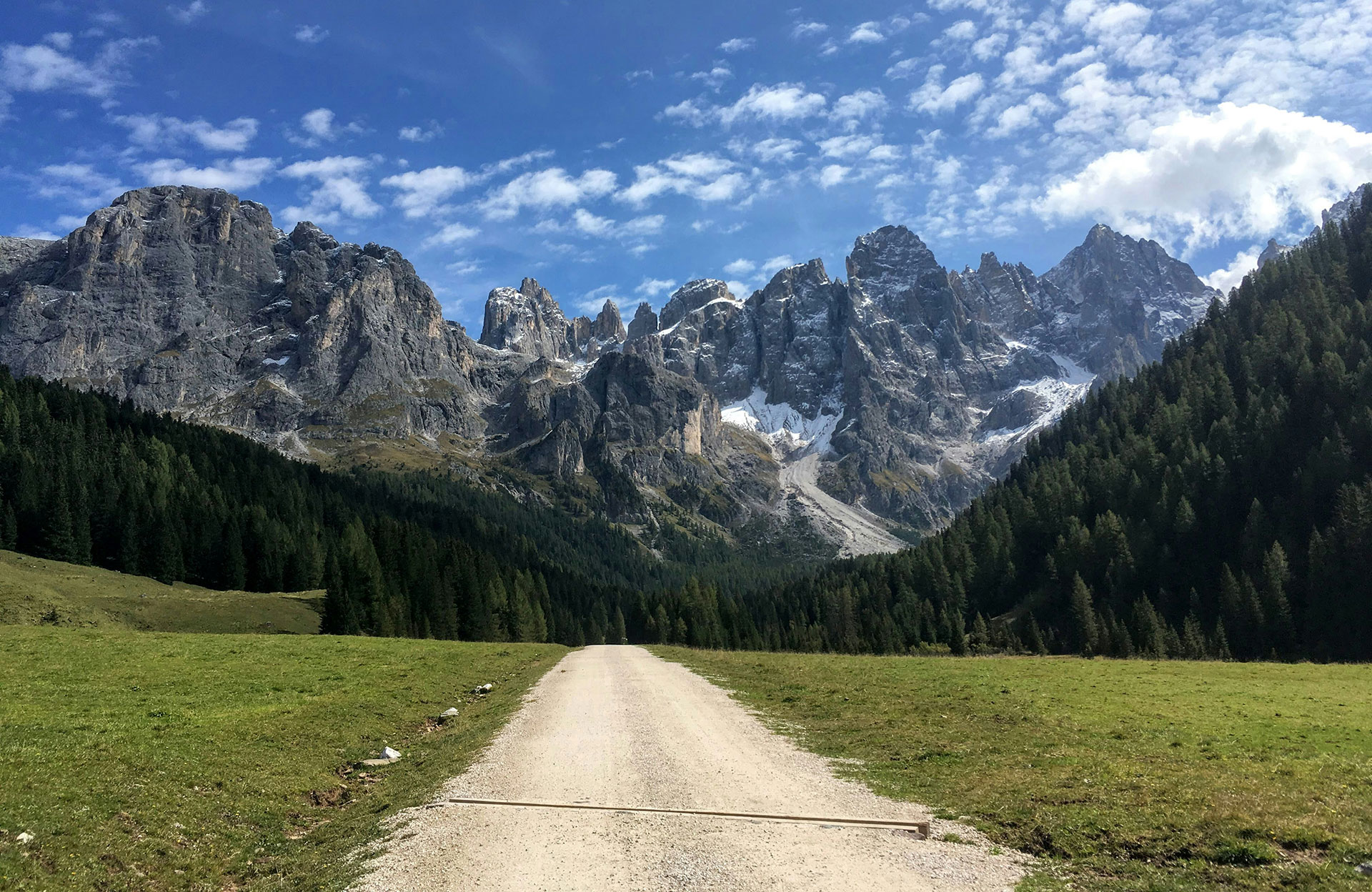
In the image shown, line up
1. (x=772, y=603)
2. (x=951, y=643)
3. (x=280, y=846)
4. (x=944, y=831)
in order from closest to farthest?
(x=944, y=831) → (x=280, y=846) → (x=951, y=643) → (x=772, y=603)

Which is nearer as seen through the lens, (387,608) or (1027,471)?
(387,608)

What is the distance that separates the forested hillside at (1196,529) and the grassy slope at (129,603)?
80.4 metres

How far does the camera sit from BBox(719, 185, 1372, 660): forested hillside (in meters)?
89.2

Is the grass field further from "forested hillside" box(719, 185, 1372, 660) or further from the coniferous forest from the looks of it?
"forested hillside" box(719, 185, 1372, 660)

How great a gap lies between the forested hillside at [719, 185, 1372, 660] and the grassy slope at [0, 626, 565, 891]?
88353 millimetres

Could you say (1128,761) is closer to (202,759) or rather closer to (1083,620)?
(202,759)

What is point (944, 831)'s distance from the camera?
521 inches

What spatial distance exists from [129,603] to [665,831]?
71035mm

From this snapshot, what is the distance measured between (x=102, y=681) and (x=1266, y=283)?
8422 inches

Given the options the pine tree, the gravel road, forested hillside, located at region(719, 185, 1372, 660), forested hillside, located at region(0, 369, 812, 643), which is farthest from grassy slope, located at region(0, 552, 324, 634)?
the pine tree

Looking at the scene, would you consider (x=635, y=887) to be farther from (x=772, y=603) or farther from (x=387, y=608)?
(x=772, y=603)

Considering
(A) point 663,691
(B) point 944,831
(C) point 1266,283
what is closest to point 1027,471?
(C) point 1266,283

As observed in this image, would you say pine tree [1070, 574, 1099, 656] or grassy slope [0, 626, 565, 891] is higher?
grassy slope [0, 626, 565, 891]

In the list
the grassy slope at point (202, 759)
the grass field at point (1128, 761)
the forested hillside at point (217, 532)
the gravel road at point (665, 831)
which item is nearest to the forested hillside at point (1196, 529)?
the forested hillside at point (217, 532)
